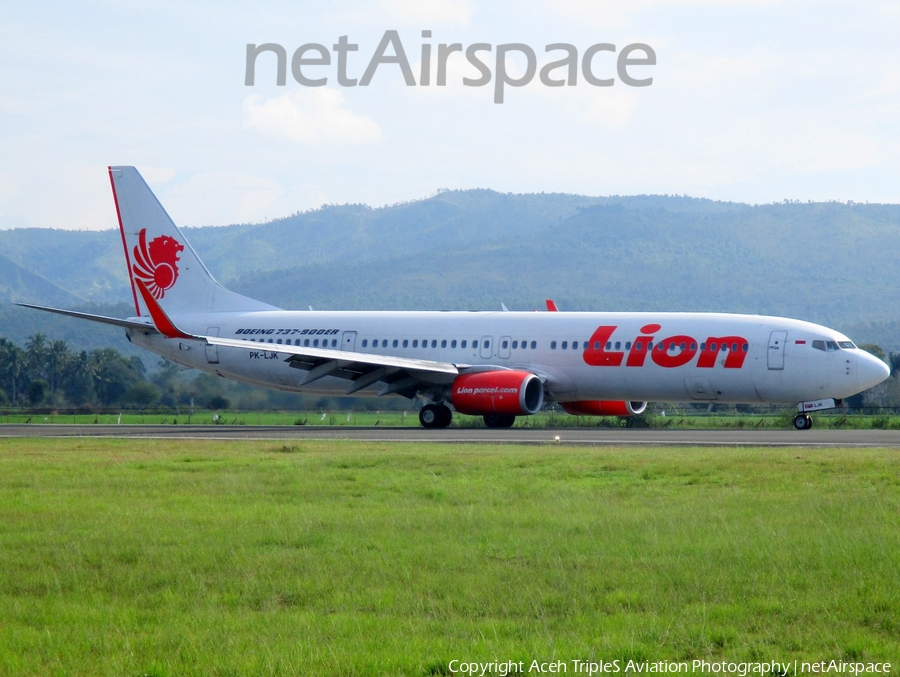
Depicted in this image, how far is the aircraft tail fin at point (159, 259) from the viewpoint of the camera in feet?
136

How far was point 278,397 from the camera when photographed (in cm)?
3994

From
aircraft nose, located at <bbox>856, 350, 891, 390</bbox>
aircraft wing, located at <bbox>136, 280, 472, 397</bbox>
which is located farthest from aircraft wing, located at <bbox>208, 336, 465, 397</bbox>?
aircraft nose, located at <bbox>856, 350, 891, 390</bbox>

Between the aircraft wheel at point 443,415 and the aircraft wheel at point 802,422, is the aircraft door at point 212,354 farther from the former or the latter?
the aircraft wheel at point 802,422

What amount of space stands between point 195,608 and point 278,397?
32088mm

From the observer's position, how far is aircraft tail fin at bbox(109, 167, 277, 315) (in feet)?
136

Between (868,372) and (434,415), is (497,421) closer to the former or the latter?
(434,415)

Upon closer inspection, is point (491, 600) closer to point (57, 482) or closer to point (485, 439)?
point (57, 482)

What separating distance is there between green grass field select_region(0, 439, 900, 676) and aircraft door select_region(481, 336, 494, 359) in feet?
63.1

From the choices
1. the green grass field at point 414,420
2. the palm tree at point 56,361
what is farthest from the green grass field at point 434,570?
the palm tree at point 56,361

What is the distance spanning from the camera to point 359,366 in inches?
1361

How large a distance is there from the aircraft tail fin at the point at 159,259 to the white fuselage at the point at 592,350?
1.51 meters

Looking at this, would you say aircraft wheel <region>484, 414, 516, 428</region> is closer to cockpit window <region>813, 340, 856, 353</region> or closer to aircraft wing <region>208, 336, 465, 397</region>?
aircraft wing <region>208, 336, 465, 397</region>

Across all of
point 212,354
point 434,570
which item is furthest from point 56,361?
point 434,570

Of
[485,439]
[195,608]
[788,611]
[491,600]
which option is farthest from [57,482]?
[485,439]
